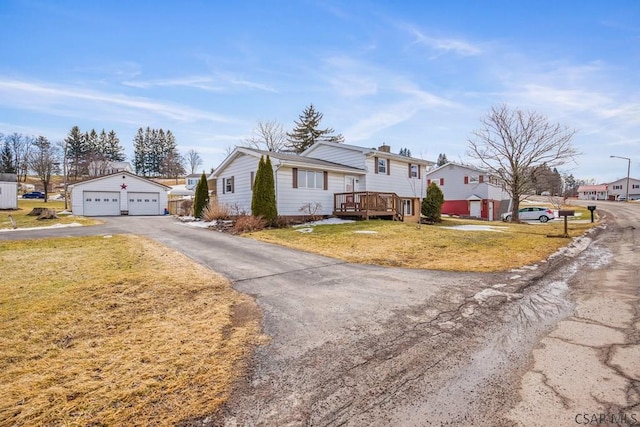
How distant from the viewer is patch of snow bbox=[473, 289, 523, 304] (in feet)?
17.0

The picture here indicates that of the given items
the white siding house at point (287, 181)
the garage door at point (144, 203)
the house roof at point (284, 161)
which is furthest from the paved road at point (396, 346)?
the garage door at point (144, 203)

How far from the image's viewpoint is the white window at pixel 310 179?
1880cm

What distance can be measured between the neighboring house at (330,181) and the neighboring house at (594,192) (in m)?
88.7

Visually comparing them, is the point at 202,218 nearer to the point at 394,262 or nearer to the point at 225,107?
the point at 225,107

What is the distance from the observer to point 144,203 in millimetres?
30844

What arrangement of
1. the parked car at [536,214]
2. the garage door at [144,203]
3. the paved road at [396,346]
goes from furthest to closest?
the garage door at [144,203]
the parked car at [536,214]
the paved road at [396,346]

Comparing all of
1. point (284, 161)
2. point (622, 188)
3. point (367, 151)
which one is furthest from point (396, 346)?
point (622, 188)

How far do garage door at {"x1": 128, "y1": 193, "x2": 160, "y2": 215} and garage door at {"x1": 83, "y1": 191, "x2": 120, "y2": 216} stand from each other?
116cm

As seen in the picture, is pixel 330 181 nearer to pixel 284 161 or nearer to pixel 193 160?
pixel 284 161

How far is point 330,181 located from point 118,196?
72.5 ft

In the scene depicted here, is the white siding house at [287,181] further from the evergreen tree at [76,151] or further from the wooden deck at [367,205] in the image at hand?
the evergreen tree at [76,151]


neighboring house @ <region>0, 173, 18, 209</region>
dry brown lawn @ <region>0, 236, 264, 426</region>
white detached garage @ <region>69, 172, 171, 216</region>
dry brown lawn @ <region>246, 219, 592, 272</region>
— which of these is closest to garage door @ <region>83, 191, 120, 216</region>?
white detached garage @ <region>69, 172, 171, 216</region>

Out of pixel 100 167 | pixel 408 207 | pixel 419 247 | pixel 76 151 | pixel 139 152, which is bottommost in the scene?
pixel 419 247

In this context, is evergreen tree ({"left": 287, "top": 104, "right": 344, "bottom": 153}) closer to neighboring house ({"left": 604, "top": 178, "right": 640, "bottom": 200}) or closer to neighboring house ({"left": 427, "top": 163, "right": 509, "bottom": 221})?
neighboring house ({"left": 427, "top": 163, "right": 509, "bottom": 221})
